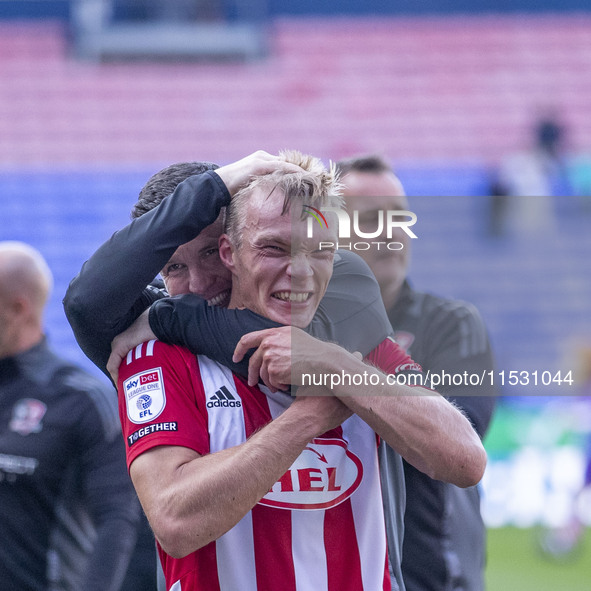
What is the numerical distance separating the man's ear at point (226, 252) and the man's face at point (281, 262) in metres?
0.06

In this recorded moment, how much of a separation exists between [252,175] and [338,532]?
71cm

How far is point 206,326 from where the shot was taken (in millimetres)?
1709

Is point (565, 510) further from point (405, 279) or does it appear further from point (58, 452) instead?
point (405, 279)

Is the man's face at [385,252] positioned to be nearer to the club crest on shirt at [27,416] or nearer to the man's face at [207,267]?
the man's face at [207,267]

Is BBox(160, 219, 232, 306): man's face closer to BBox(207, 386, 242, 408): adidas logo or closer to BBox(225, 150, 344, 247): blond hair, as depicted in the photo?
BBox(225, 150, 344, 247): blond hair

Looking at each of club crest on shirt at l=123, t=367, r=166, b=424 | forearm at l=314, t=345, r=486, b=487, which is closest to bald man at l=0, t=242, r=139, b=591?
club crest on shirt at l=123, t=367, r=166, b=424

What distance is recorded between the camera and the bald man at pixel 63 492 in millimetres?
2699

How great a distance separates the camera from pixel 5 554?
270cm

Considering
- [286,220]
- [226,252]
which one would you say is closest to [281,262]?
[286,220]

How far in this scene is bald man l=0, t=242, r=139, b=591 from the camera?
8.86 ft

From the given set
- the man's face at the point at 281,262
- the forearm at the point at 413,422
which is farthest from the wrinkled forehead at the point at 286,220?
the forearm at the point at 413,422

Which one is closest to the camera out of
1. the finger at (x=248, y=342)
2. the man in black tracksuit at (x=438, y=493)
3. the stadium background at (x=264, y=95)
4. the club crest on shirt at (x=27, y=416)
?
the finger at (x=248, y=342)

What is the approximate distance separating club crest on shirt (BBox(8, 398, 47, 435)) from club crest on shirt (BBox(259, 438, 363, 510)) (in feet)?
4.39

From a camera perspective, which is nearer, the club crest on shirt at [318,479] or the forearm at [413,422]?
the forearm at [413,422]
